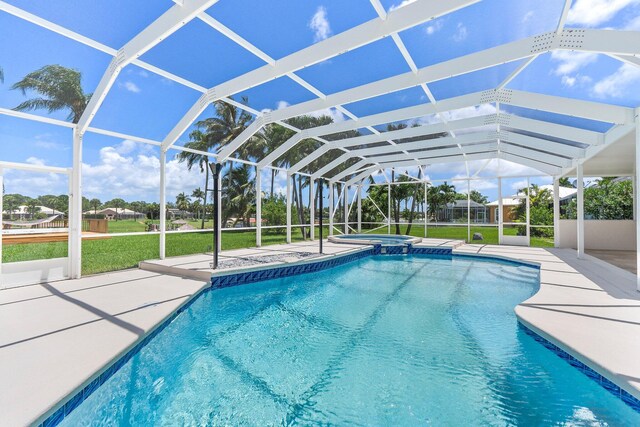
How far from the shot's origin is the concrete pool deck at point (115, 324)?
231 cm

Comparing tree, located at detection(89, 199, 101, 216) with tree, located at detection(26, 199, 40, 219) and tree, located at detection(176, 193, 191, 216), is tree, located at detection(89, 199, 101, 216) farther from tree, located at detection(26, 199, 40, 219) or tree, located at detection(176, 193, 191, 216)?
tree, located at detection(176, 193, 191, 216)

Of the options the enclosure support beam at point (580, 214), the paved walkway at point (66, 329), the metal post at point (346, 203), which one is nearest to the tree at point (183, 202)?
the metal post at point (346, 203)

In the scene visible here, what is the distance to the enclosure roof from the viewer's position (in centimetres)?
403

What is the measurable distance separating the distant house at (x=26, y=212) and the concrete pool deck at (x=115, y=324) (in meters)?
1.54

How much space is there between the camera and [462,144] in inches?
394

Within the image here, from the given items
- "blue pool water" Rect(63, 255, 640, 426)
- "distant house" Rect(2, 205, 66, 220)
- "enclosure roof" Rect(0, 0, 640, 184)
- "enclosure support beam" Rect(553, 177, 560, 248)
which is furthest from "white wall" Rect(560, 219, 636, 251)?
"distant house" Rect(2, 205, 66, 220)

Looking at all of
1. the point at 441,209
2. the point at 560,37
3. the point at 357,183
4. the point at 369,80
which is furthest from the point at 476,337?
the point at 441,209

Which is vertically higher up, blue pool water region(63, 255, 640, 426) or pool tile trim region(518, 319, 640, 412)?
pool tile trim region(518, 319, 640, 412)

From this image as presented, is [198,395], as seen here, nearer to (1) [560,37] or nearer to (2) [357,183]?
(1) [560,37]

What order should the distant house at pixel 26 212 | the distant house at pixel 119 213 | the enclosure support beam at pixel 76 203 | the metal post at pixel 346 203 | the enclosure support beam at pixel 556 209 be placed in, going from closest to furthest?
the distant house at pixel 26 212
the enclosure support beam at pixel 76 203
the enclosure support beam at pixel 556 209
the distant house at pixel 119 213
the metal post at pixel 346 203

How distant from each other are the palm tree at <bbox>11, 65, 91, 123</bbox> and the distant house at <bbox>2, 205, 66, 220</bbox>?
516 centimetres

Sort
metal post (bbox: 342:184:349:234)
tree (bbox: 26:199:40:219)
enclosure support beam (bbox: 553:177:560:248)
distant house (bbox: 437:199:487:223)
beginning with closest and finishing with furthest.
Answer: tree (bbox: 26:199:40:219) → enclosure support beam (bbox: 553:177:560:248) → metal post (bbox: 342:184:349:234) → distant house (bbox: 437:199:487:223)

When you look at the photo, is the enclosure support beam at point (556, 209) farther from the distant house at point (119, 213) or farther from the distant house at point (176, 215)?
the distant house at point (119, 213)

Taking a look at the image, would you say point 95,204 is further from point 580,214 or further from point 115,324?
point 580,214
